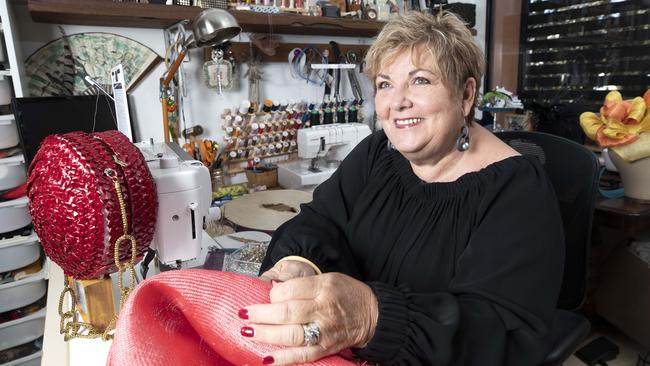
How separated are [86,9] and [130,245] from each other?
3.97 feet

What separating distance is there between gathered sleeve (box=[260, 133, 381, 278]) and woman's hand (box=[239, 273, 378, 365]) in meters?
0.31

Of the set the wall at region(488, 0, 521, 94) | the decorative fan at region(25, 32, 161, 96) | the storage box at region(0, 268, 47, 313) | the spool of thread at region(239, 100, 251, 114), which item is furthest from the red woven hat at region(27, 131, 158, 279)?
the wall at region(488, 0, 521, 94)

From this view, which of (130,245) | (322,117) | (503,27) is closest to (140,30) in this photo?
(322,117)

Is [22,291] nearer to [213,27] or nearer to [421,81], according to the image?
[213,27]

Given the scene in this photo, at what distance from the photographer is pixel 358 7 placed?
7.74 ft

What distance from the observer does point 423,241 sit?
3.12 feet

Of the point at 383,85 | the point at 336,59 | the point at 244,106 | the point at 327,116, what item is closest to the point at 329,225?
the point at 383,85

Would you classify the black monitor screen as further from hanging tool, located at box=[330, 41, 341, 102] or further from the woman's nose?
the woman's nose

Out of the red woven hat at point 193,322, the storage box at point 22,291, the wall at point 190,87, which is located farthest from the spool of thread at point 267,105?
the red woven hat at point 193,322

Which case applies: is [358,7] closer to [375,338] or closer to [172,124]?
[172,124]

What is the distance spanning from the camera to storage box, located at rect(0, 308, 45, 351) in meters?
1.57

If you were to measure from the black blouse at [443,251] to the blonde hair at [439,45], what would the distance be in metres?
0.21

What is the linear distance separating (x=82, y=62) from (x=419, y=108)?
1544 millimetres

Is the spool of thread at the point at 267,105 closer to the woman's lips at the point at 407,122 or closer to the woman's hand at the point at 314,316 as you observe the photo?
the woman's lips at the point at 407,122
